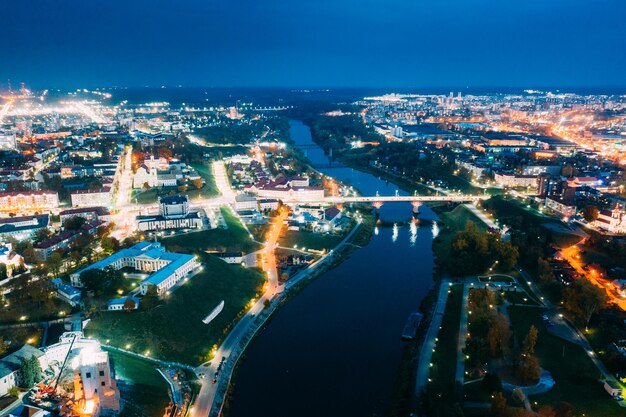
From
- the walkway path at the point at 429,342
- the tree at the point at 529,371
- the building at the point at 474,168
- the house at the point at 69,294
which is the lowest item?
the walkway path at the point at 429,342

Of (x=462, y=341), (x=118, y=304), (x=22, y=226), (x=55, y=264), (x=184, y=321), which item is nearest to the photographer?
(x=462, y=341)

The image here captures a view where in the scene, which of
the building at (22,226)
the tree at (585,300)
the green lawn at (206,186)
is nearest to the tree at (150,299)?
the building at (22,226)

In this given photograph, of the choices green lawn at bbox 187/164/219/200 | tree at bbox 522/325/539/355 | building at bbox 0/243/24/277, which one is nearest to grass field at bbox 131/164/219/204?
green lawn at bbox 187/164/219/200

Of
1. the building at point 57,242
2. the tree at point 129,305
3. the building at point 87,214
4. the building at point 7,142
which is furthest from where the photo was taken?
the building at point 7,142

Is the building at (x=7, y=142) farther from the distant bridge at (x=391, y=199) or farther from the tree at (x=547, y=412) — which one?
the tree at (x=547, y=412)

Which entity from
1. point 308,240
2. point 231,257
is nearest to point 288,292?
point 231,257

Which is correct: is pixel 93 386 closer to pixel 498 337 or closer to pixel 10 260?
pixel 10 260
